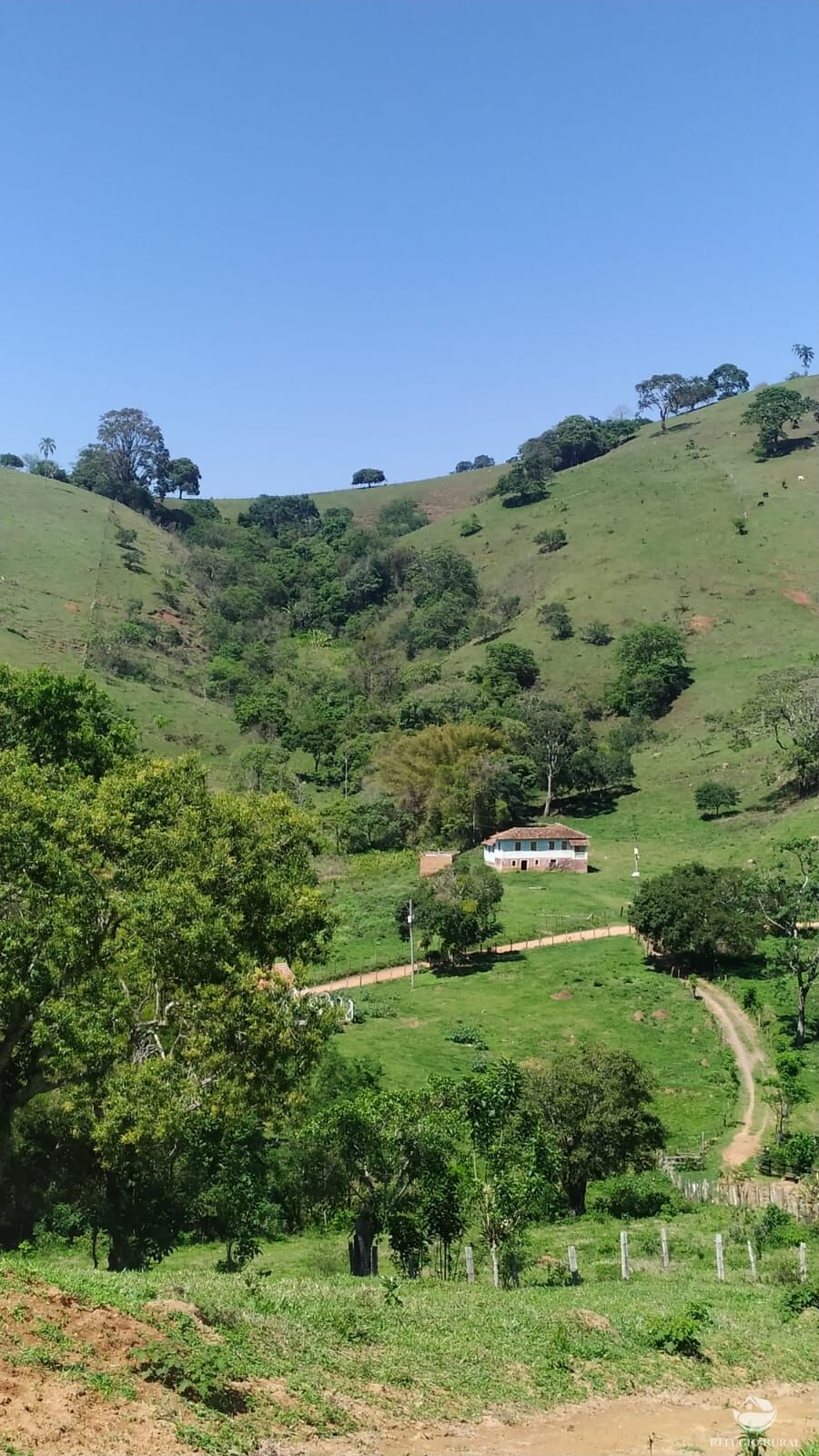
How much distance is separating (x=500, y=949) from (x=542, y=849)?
19.0 m

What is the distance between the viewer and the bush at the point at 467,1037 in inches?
1935

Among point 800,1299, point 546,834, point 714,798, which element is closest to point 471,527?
point 714,798

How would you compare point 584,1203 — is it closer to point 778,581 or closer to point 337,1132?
point 337,1132

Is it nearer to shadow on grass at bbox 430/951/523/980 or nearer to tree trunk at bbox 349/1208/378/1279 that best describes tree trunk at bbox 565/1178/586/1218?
tree trunk at bbox 349/1208/378/1279

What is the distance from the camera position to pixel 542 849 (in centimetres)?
8350

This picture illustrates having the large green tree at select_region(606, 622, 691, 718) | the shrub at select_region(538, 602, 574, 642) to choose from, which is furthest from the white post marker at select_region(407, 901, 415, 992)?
the shrub at select_region(538, 602, 574, 642)

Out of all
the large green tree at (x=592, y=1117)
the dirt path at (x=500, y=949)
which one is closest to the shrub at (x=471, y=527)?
the dirt path at (x=500, y=949)

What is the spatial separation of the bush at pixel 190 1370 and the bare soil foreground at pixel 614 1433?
788 mm

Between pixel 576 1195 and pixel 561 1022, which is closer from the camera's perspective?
pixel 576 1195

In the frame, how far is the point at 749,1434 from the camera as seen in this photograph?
10.8 meters

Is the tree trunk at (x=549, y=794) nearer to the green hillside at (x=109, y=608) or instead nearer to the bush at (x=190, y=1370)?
the green hillside at (x=109, y=608)

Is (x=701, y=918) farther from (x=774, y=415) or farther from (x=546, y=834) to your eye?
Result: (x=774, y=415)

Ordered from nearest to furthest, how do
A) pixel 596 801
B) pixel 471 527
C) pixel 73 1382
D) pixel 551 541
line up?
pixel 73 1382 < pixel 596 801 < pixel 551 541 < pixel 471 527

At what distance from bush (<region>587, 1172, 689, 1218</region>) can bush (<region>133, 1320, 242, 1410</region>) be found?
2043cm
